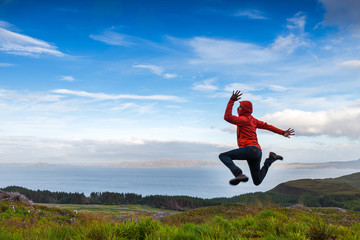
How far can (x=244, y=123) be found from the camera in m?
8.39

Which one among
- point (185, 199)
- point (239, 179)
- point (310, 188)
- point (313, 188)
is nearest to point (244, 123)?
point (239, 179)

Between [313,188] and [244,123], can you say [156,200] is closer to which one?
[313,188]

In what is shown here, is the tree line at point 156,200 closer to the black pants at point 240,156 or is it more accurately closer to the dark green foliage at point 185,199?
the dark green foliage at point 185,199

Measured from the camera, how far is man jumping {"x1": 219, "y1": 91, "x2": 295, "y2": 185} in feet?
26.6

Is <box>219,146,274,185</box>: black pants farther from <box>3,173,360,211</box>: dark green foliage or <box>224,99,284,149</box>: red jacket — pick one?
<box>3,173,360,211</box>: dark green foliage

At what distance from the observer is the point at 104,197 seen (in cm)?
4859

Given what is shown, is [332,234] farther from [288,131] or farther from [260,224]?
[288,131]

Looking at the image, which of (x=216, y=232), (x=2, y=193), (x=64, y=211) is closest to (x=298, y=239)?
(x=216, y=232)

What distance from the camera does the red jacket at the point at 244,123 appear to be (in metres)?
8.18

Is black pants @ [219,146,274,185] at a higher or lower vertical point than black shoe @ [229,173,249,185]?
higher

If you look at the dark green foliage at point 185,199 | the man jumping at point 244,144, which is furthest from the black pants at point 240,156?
the dark green foliage at point 185,199

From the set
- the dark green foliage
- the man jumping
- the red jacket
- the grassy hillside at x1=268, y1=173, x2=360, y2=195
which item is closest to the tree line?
the dark green foliage

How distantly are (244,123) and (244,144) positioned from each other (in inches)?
25.8

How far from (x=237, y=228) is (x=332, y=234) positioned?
2.44 m
